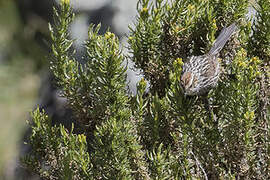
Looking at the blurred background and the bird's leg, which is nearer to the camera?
the bird's leg

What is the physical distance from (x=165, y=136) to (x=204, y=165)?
1.12 feet

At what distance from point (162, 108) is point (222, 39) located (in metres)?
0.68

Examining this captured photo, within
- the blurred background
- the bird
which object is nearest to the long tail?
the bird

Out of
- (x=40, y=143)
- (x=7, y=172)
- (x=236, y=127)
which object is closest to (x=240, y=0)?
(x=236, y=127)

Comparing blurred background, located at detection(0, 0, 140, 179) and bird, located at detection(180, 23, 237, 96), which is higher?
blurred background, located at detection(0, 0, 140, 179)

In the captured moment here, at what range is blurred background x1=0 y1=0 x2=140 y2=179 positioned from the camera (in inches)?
142

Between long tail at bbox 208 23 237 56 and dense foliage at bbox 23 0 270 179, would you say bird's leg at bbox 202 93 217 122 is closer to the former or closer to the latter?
dense foliage at bbox 23 0 270 179

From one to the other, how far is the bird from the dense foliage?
71mm

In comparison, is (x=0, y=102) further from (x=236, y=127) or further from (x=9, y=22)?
(x=236, y=127)

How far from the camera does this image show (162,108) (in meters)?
3.10

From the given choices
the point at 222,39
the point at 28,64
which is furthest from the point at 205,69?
the point at 28,64

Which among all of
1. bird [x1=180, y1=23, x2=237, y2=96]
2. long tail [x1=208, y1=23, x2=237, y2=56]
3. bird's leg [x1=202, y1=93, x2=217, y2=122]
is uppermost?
long tail [x1=208, y1=23, x2=237, y2=56]

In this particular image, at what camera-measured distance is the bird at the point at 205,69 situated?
3.06 meters

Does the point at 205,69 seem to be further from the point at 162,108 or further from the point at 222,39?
the point at 162,108
